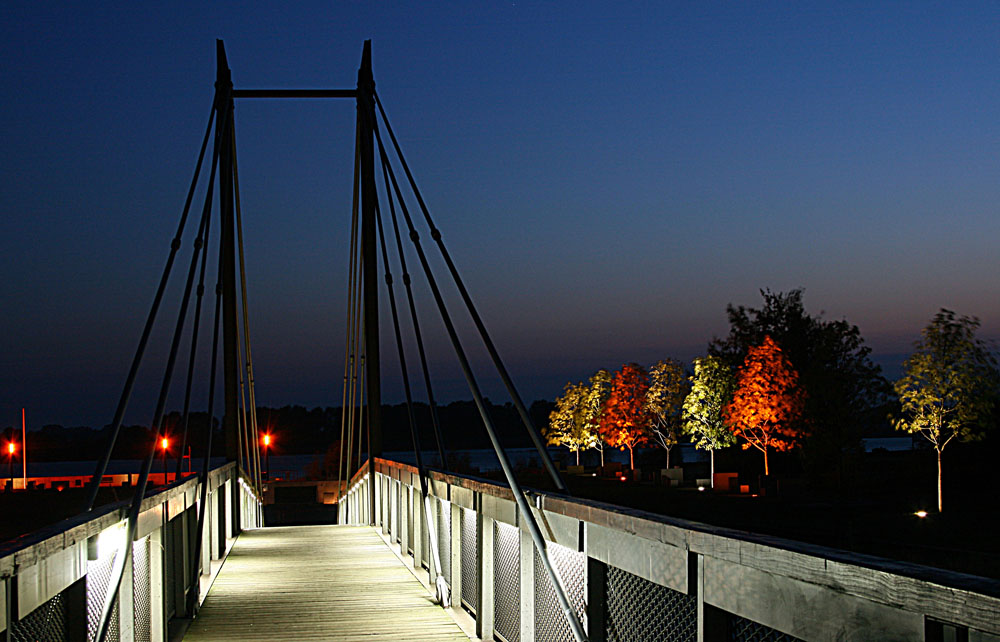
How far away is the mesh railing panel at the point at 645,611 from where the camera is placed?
325cm

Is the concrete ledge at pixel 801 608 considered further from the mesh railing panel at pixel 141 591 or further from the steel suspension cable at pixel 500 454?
the mesh railing panel at pixel 141 591

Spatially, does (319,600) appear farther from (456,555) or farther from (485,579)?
(485,579)

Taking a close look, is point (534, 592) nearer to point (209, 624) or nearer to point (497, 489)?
point (497, 489)

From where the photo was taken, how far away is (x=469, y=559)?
7121 millimetres

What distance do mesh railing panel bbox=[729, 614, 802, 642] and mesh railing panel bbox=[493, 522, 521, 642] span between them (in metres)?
2.54

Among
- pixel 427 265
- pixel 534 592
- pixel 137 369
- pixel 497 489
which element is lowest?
pixel 534 592

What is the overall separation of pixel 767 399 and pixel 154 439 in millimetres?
33507

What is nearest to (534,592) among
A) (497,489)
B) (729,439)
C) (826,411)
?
(497,489)

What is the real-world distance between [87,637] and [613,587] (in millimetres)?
1981

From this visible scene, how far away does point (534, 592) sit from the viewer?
5199mm

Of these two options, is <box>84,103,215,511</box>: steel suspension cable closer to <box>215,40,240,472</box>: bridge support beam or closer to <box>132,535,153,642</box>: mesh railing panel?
<box>132,535,153,642</box>: mesh railing panel

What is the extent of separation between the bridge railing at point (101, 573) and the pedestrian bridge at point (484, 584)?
11mm

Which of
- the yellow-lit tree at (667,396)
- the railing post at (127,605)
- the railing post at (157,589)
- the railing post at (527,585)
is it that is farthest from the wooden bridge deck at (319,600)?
the yellow-lit tree at (667,396)

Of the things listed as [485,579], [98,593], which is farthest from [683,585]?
[485,579]
